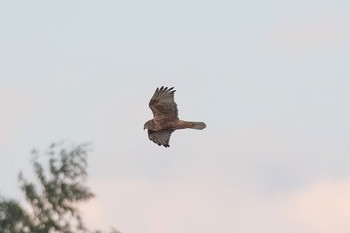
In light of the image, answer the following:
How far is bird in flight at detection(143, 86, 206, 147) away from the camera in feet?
172

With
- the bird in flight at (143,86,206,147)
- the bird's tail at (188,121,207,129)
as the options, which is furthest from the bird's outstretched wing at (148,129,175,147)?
the bird's tail at (188,121,207,129)

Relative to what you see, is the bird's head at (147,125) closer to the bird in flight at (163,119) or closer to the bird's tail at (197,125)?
the bird in flight at (163,119)

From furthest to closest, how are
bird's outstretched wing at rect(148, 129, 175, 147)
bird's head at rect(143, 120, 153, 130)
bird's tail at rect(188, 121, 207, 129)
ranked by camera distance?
1. bird's head at rect(143, 120, 153, 130)
2. bird's outstretched wing at rect(148, 129, 175, 147)
3. bird's tail at rect(188, 121, 207, 129)

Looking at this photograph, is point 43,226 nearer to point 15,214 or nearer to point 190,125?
point 15,214

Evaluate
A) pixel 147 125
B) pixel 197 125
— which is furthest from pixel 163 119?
pixel 197 125

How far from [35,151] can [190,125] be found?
14.9ft

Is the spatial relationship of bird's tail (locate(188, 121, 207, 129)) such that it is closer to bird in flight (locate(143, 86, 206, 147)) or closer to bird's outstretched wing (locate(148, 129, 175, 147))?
bird in flight (locate(143, 86, 206, 147))

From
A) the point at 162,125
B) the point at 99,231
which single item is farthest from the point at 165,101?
the point at 99,231

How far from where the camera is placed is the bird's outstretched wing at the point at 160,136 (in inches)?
2064

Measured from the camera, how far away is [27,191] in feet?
176

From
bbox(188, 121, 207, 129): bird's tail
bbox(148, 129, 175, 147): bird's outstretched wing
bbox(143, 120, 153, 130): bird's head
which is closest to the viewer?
bbox(188, 121, 207, 129): bird's tail

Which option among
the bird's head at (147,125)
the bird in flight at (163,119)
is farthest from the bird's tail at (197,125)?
the bird's head at (147,125)

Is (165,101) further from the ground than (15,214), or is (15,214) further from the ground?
Result: (165,101)

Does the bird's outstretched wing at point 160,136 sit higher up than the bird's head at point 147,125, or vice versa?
the bird's head at point 147,125
